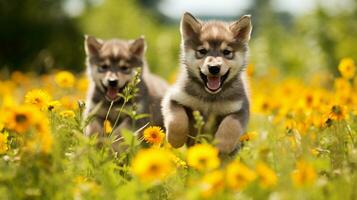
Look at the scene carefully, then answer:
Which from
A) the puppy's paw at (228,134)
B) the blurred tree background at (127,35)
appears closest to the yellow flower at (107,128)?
the puppy's paw at (228,134)

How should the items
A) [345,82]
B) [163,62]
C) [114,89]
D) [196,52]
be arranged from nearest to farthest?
1. [196,52]
2. [345,82]
3. [114,89]
4. [163,62]

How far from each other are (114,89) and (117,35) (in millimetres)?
15522

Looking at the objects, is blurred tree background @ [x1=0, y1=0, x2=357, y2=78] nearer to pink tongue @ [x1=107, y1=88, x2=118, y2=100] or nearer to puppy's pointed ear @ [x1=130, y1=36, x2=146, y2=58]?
puppy's pointed ear @ [x1=130, y1=36, x2=146, y2=58]

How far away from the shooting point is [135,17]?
2356 centimetres

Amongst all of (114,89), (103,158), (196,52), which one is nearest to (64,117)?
(103,158)

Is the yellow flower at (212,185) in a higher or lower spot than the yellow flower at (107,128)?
higher

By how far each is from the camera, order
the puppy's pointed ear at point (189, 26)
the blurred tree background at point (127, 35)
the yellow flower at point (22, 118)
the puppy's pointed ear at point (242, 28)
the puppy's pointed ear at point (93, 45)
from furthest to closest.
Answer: the blurred tree background at point (127, 35)
the puppy's pointed ear at point (93, 45)
the puppy's pointed ear at point (242, 28)
the puppy's pointed ear at point (189, 26)
the yellow flower at point (22, 118)

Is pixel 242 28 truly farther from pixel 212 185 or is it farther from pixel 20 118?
pixel 212 185

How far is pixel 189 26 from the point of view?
5727 mm

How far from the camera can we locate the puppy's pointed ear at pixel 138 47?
746 centimetres

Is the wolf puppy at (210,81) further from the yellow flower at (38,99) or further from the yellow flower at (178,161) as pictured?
the yellow flower at (38,99)

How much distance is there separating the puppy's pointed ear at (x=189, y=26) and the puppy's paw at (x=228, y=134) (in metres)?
0.86

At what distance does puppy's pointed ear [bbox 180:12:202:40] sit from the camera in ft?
18.7

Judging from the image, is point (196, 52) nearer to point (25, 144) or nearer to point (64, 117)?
point (64, 117)
